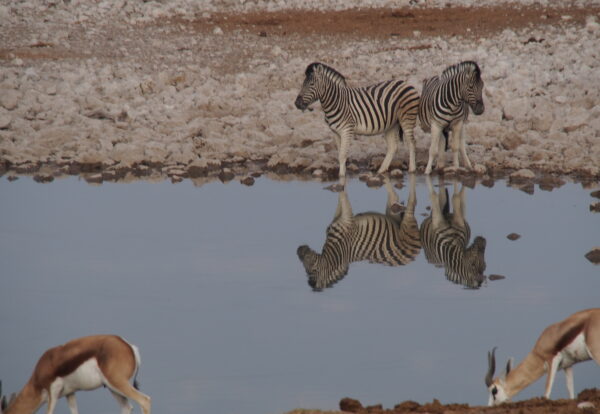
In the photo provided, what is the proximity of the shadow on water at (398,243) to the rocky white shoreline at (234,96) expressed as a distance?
288cm

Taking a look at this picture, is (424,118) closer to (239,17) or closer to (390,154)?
(390,154)

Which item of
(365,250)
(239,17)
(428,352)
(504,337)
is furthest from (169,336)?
(239,17)

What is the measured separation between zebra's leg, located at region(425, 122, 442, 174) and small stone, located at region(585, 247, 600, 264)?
4574mm

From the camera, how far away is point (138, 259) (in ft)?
43.7

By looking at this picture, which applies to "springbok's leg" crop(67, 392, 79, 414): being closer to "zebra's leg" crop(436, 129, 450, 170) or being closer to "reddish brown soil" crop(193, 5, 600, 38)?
"zebra's leg" crop(436, 129, 450, 170)

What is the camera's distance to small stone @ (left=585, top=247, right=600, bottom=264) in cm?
1311

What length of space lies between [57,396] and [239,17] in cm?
2139

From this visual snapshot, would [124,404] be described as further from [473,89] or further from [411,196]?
[473,89]

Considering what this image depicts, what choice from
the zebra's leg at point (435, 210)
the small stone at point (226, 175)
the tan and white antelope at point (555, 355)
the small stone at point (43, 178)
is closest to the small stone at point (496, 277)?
the zebra's leg at point (435, 210)

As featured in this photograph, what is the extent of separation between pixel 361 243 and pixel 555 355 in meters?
5.72

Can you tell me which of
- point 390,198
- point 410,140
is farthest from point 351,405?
point 410,140

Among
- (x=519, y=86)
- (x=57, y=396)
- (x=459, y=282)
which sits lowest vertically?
(x=57, y=396)

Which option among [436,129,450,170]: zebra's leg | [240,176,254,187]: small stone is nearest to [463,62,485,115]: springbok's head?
[436,129,450,170]: zebra's leg

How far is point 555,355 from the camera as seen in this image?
27.4 feet
